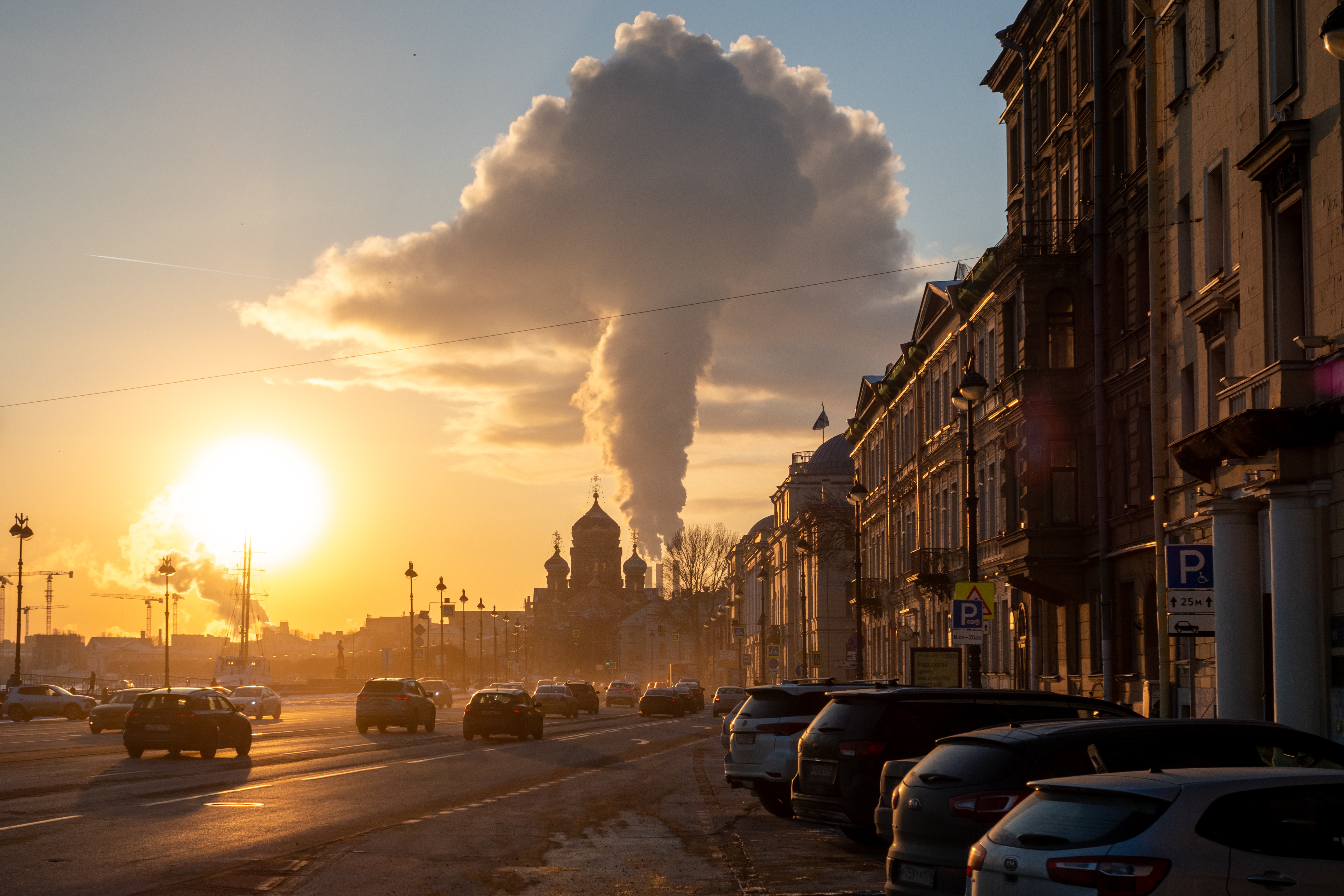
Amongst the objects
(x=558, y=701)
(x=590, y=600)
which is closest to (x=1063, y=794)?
(x=558, y=701)

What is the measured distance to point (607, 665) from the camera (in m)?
147

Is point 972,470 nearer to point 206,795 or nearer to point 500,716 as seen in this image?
point 206,795

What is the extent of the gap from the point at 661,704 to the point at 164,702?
3615 cm

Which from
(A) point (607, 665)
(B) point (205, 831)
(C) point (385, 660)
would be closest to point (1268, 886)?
(B) point (205, 831)

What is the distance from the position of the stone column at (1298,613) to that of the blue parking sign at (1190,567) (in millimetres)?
1913

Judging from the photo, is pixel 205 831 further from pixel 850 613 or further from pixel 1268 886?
pixel 850 613

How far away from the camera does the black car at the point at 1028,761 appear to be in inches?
368

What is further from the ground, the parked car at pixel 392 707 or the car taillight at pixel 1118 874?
the car taillight at pixel 1118 874

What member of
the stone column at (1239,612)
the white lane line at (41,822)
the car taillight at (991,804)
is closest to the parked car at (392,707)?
the white lane line at (41,822)

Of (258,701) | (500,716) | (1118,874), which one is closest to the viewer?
(1118,874)

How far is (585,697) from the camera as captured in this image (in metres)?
69.6

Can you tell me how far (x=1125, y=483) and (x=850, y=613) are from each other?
5115cm

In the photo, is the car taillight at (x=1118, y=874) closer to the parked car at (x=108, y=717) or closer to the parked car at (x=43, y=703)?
the parked car at (x=108, y=717)

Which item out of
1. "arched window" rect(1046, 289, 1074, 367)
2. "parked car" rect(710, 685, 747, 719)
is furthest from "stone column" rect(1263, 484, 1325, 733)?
"parked car" rect(710, 685, 747, 719)
